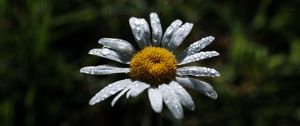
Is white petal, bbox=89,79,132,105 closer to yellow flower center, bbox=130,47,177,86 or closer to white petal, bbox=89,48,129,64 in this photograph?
yellow flower center, bbox=130,47,177,86

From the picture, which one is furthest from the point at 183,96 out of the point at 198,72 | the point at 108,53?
the point at 108,53

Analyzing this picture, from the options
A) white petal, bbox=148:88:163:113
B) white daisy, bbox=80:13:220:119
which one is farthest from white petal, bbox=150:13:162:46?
white petal, bbox=148:88:163:113

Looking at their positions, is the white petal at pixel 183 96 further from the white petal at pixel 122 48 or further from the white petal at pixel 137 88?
the white petal at pixel 122 48

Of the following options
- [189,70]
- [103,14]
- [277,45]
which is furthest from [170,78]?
[277,45]

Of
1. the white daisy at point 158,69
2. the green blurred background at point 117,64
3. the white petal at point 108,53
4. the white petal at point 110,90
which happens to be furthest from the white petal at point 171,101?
the green blurred background at point 117,64

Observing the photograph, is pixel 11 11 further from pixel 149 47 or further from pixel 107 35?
pixel 149 47

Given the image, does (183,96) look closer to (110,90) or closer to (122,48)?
(110,90)
